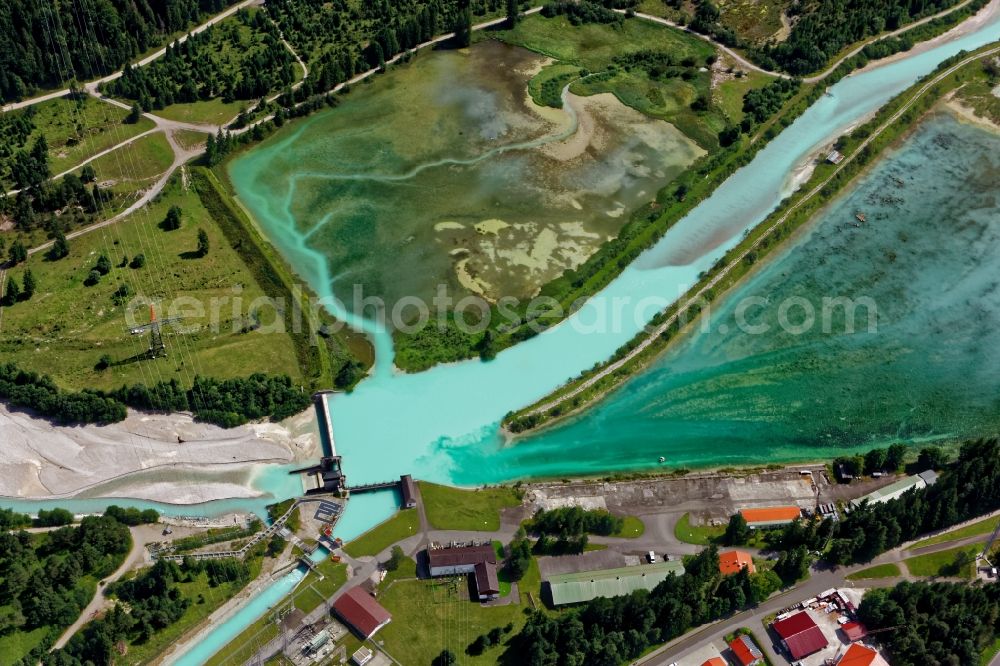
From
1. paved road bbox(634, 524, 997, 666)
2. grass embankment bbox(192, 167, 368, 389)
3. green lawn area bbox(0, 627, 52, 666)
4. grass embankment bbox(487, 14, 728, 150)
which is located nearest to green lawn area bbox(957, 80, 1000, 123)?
grass embankment bbox(487, 14, 728, 150)

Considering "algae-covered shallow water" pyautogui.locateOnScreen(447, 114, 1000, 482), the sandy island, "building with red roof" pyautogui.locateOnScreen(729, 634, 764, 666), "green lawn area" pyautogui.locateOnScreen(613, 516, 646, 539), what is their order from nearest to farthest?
"building with red roof" pyautogui.locateOnScreen(729, 634, 764, 666) < "green lawn area" pyautogui.locateOnScreen(613, 516, 646, 539) < the sandy island < "algae-covered shallow water" pyautogui.locateOnScreen(447, 114, 1000, 482)

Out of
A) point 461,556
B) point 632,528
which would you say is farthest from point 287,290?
point 632,528

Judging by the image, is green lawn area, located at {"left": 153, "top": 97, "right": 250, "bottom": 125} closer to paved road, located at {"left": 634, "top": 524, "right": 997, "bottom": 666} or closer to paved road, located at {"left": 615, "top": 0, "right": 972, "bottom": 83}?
paved road, located at {"left": 615, "top": 0, "right": 972, "bottom": 83}

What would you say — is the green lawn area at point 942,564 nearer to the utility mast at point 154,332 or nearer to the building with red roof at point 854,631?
the building with red roof at point 854,631

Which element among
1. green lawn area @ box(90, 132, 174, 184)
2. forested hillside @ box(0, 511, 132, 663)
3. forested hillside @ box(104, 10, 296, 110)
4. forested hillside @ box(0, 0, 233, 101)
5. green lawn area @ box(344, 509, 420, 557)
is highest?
forested hillside @ box(0, 0, 233, 101)

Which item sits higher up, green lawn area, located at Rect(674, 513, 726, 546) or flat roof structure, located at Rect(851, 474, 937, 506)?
green lawn area, located at Rect(674, 513, 726, 546)

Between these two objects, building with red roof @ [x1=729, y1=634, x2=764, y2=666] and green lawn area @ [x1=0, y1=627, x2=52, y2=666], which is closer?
green lawn area @ [x1=0, y1=627, x2=52, y2=666]

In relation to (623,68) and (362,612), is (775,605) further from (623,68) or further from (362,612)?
(623,68)

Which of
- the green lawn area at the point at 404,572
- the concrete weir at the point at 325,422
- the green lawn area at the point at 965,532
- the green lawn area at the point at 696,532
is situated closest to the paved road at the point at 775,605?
the green lawn area at the point at 965,532
